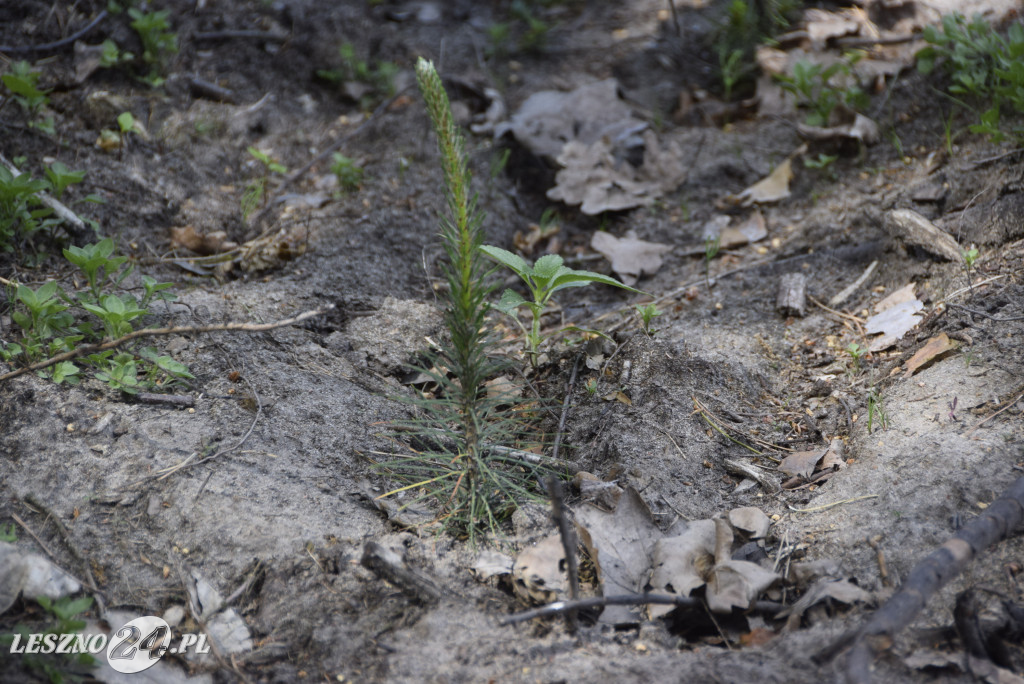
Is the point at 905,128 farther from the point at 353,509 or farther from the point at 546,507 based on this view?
the point at 353,509

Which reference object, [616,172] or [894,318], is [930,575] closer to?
[894,318]

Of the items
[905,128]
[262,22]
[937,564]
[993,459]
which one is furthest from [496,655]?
[262,22]

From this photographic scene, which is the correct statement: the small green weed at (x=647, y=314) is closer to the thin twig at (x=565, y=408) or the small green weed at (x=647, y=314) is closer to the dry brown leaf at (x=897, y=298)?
the thin twig at (x=565, y=408)

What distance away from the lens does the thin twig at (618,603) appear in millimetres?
1501

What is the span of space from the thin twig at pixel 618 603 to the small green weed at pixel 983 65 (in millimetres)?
2364

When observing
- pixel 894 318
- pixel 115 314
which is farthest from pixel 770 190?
pixel 115 314

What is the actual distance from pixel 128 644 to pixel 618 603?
118 cm

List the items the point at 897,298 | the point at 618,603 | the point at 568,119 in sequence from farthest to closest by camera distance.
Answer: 1. the point at 568,119
2. the point at 897,298
3. the point at 618,603

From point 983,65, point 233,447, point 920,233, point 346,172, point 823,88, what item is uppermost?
point 983,65

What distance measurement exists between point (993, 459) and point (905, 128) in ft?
7.52

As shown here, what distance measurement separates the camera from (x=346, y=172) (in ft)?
11.3

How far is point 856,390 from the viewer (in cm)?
228

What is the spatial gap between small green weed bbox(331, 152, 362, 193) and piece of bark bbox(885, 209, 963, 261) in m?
2.58

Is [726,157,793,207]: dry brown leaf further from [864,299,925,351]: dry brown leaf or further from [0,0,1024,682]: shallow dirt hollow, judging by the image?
[864,299,925,351]: dry brown leaf
